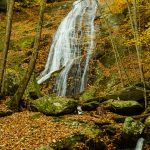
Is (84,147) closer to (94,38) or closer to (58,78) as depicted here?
(58,78)

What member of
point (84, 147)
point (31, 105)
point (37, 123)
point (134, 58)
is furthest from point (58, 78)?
point (84, 147)

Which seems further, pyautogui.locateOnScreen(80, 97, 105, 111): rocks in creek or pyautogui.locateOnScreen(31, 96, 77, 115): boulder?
pyautogui.locateOnScreen(80, 97, 105, 111): rocks in creek

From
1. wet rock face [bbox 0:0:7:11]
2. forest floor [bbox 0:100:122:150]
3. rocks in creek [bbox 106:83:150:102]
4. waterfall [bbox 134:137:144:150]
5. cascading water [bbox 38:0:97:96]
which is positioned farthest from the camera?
wet rock face [bbox 0:0:7:11]

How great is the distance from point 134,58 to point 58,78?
16.7 ft

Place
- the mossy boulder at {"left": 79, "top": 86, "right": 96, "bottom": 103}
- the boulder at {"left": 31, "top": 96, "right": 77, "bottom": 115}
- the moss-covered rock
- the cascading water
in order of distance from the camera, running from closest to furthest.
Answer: the moss-covered rock
the boulder at {"left": 31, "top": 96, "right": 77, "bottom": 115}
the mossy boulder at {"left": 79, "top": 86, "right": 96, "bottom": 103}
the cascading water

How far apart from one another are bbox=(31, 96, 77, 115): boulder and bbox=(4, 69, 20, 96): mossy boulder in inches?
90.7

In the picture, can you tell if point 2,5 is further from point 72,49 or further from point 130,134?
point 130,134

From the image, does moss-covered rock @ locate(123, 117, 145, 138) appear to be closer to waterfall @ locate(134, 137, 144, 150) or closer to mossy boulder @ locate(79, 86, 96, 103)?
waterfall @ locate(134, 137, 144, 150)

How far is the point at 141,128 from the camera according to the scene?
12359 millimetres

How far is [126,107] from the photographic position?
47.5 feet

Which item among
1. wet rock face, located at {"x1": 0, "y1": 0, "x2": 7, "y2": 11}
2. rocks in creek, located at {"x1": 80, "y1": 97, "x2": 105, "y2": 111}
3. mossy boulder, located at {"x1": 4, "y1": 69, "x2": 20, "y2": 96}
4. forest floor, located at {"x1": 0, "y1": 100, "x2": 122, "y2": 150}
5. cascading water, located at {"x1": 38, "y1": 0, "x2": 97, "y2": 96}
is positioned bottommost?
forest floor, located at {"x1": 0, "y1": 100, "x2": 122, "y2": 150}

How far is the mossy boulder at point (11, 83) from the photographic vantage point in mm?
15539

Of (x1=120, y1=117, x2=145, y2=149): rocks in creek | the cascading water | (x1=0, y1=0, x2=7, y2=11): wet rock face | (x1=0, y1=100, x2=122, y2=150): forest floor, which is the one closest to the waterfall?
(x1=120, y1=117, x2=145, y2=149): rocks in creek

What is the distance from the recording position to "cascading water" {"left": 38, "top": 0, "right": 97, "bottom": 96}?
68.8 feet
